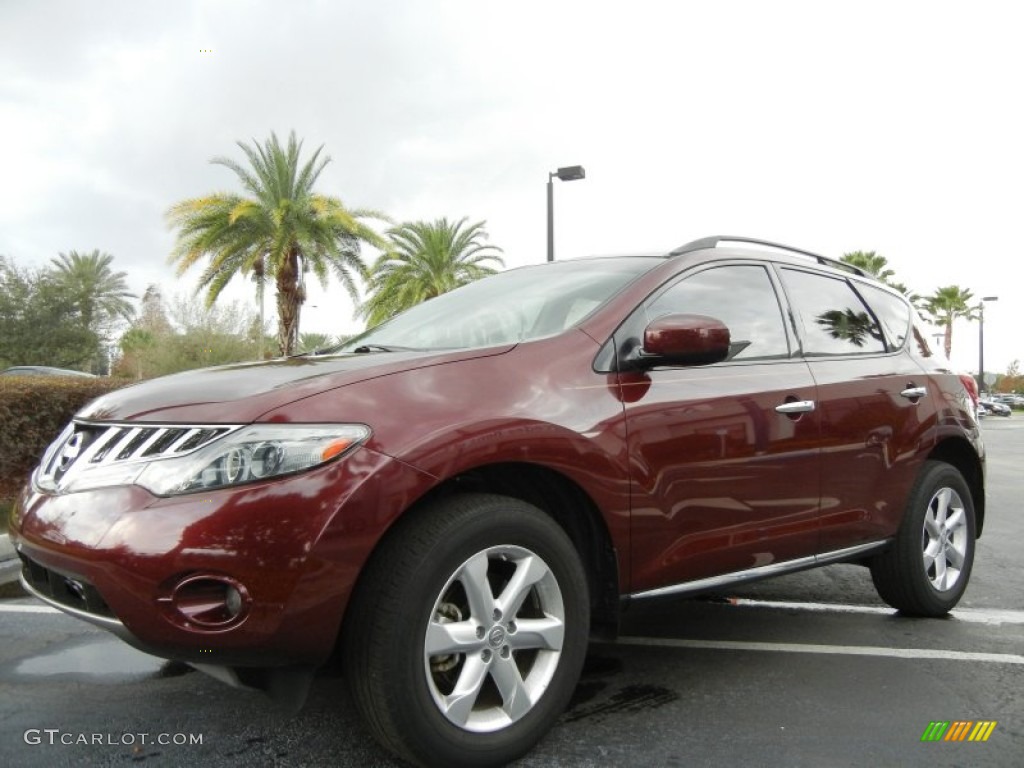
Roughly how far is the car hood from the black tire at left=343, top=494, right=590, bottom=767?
433mm

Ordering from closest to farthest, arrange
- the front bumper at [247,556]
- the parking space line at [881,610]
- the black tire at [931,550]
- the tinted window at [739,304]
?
the front bumper at [247,556]
the tinted window at [739,304]
the black tire at [931,550]
the parking space line at [881,610]

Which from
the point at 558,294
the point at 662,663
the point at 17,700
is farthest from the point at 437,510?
the point at 17,700

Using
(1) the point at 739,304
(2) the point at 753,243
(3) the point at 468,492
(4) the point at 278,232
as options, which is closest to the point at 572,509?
(3) the point at 468,492

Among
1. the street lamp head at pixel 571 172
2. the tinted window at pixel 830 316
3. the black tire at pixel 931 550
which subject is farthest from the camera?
the street lamp head at pixel 571 172

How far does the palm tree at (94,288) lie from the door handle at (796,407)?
42804 millimetres

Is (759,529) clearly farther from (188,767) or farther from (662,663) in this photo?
(188,767)

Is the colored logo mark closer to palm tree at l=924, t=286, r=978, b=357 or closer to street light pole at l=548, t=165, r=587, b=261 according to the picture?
street light pole at l=548, t=165, r=587, b=261

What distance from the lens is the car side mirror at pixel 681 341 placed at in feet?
9.29

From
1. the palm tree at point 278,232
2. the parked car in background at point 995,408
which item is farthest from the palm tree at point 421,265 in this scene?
the parked car in background at point 995,408

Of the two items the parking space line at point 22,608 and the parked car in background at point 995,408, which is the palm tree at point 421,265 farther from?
the parked car in background at point 995,408

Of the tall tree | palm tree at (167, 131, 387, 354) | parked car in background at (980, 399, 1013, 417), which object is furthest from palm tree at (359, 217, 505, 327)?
parked car in background at (980, 399, 1013, 417)

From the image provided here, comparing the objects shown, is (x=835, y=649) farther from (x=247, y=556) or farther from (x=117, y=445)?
(x=117, y=445)

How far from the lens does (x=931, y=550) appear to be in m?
4.20

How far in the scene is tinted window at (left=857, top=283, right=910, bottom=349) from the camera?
4.32m
